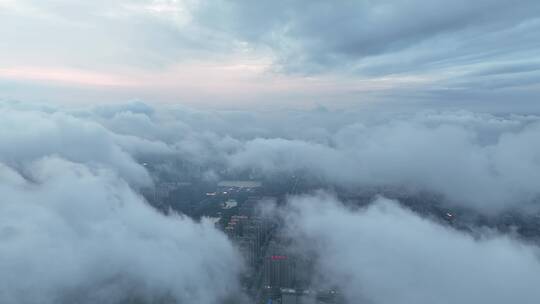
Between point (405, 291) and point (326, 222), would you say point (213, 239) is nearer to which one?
point (326, 222)

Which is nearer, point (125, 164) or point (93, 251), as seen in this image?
point (93, 251)

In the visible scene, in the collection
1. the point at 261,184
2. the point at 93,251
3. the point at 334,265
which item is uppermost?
the point at 93,251

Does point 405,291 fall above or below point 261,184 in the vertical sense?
above

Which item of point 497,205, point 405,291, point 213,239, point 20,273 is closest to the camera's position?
point 20,273

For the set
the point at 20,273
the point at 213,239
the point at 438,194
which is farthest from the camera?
the point at 438,194

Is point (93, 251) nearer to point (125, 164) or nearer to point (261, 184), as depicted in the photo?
point (125, 164)

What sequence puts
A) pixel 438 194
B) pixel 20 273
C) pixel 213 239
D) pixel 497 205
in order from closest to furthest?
pixel 20 273, pixel 213 239, pixel 497 205, pixel 438 194

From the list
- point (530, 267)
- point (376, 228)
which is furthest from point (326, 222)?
point (530, 267)

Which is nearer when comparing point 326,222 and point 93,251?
point 93,251

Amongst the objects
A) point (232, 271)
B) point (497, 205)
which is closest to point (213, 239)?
point (232, 271)
